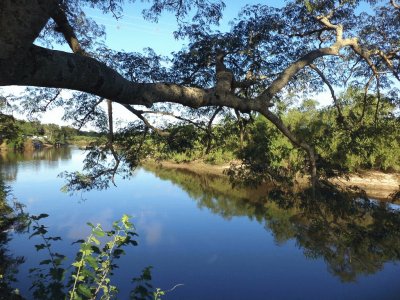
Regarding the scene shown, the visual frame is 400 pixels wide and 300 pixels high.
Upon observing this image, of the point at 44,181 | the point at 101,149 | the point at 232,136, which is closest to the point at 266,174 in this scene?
the point at 232,136

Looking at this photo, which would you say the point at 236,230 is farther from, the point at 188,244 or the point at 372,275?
the point at 372,275

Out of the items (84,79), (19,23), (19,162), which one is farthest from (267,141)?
(19,162)

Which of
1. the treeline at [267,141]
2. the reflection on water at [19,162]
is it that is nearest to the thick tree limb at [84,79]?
the treeline at [267,141]

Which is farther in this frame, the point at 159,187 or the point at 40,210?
the point at 159,187

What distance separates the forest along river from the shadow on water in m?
0.02

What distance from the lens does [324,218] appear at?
340cm

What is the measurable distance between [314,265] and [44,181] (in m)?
20.0

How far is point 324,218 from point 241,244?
372 inches

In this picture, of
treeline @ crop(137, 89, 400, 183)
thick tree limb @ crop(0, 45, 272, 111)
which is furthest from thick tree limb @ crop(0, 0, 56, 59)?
treeline @ crop(137, 89, 400, 183)

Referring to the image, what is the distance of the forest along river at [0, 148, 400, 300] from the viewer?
436 cm

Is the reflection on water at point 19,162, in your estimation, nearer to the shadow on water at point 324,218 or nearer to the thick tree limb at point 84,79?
the shadow on water at point 324,218

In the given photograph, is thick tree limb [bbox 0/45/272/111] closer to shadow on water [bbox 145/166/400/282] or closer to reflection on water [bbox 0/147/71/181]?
shadow on water [bbox 145/166/400/282]

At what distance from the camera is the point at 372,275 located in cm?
1000

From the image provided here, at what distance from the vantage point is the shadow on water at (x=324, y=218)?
3906mm
